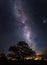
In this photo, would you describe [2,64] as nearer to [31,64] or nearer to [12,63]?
[12,63]

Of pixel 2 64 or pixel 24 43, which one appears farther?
pixel 24 43

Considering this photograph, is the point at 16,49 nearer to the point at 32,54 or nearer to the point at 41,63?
the point at 32,54

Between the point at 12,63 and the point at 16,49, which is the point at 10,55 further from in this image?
the point at 12,63

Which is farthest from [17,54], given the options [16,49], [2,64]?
[2,64]

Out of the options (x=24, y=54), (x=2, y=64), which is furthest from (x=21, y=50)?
(x=2, y=64)

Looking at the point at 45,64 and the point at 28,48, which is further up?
the point at 28,48

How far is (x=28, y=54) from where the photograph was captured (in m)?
51.2

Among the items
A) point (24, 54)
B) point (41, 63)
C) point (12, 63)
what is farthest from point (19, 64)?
point (24, 54)

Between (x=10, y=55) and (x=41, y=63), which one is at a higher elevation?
(x=10, y=55)

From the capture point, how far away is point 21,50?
5038 centimetres

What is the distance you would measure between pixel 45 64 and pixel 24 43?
1447cm

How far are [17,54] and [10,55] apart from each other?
1757 mm

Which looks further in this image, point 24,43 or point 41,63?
point 24,43

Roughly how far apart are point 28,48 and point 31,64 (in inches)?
577
